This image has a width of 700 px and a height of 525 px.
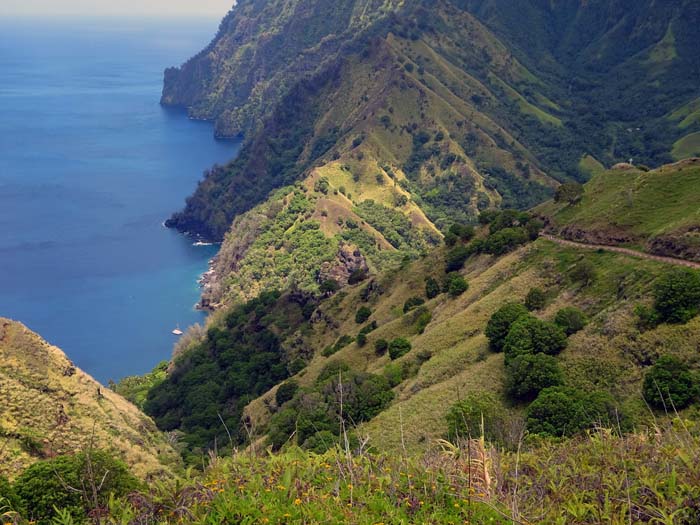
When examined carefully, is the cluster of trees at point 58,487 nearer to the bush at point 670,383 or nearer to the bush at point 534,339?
the bush at point 670,383

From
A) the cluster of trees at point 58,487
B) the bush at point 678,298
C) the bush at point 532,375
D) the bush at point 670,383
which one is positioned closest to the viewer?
the cluster of trees at point 58,487

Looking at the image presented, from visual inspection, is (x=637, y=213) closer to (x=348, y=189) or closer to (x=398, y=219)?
(x=398, y=219)

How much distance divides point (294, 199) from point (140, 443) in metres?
122

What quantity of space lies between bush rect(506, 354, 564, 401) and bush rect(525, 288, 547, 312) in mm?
11616

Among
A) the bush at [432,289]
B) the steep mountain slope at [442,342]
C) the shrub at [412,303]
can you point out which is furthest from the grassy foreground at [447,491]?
the bush at [432,289]

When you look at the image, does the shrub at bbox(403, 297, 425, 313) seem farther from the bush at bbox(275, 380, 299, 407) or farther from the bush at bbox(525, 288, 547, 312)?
the bush at bbox(525, 288, 547, 312)

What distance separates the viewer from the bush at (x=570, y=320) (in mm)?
49375

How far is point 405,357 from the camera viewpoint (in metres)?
63.0

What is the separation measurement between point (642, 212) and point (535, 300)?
15.5 m

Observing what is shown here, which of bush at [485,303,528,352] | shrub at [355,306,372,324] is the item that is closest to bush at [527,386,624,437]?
bush at [485,303,528,352]

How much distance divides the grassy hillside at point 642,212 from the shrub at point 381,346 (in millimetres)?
23347

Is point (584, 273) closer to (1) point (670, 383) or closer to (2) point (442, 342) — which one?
(2) point (442, 342)

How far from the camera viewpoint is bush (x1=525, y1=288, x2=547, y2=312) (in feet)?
188

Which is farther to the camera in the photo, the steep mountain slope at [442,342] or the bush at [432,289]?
the bush at [432,289]
